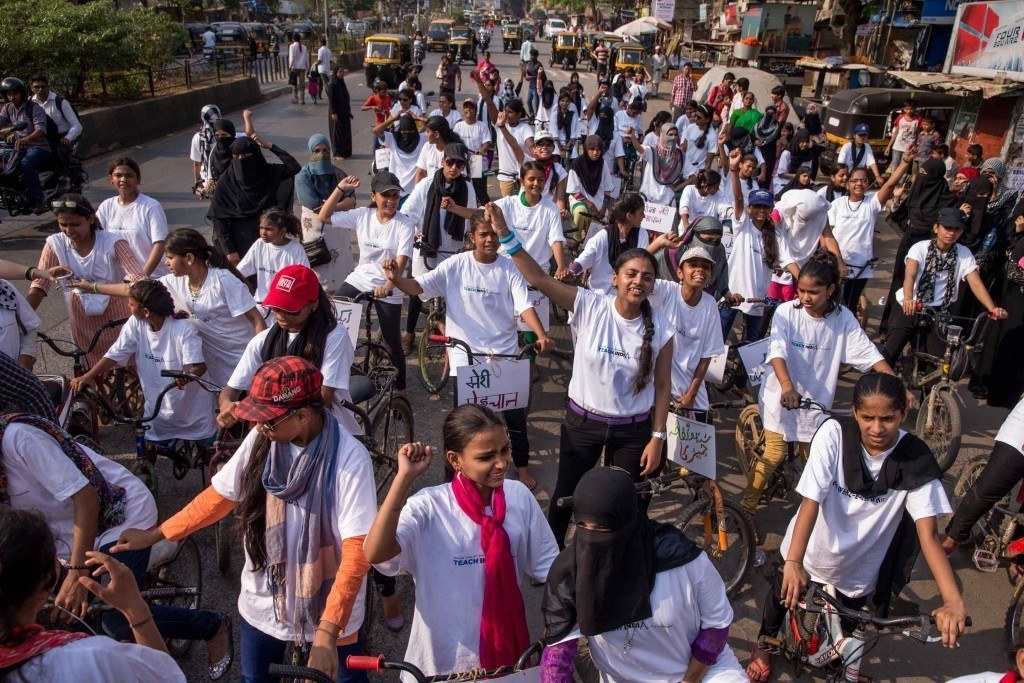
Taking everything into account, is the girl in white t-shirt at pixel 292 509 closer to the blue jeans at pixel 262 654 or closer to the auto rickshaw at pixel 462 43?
the blue jeans at pixel 262 654

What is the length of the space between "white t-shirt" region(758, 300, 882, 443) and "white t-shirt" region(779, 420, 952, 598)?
4.56 feet

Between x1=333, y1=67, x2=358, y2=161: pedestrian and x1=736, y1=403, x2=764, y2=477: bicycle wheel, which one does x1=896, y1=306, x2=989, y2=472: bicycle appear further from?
x1=333, y1=67, x2=358, y2=161: pedestrian

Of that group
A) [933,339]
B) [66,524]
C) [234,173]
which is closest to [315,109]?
[234,173]

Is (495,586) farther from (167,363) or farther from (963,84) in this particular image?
(963,84)

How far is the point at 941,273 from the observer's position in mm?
6473

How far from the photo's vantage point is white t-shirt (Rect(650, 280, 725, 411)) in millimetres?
4973

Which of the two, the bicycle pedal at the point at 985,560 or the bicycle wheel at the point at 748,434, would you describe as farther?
the bicycle wheel at the point at 748,434

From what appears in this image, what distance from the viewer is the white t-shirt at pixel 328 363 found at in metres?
3.85

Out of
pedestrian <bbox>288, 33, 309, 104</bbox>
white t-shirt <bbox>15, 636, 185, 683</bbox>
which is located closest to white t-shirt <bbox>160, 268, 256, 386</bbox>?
white t-shirt <bbox>15, 636, 185, 683</bbox>

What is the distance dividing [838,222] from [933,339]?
1.68 meters

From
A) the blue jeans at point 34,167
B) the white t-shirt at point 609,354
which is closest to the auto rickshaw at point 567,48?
the blue jeans at point 34,167

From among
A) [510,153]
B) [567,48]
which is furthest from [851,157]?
[567,48]

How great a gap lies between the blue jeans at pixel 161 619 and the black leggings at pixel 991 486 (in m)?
3.94

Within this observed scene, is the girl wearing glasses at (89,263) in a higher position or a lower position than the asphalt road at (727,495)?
higher
